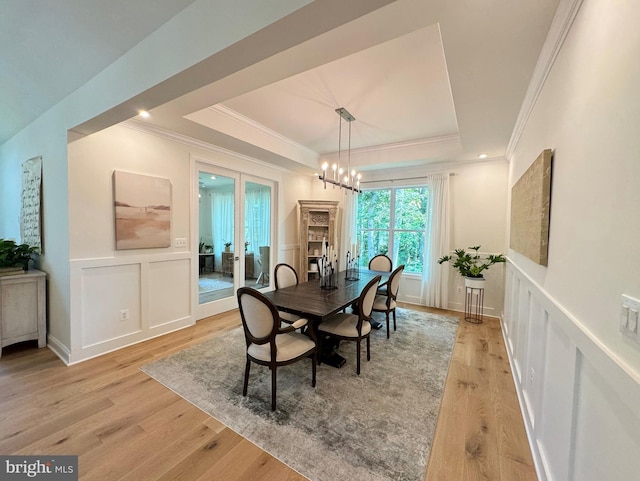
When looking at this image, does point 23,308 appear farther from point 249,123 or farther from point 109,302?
point 249,123

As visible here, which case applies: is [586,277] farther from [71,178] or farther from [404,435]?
[71,178]

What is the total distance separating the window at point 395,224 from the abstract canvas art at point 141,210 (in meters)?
3.49

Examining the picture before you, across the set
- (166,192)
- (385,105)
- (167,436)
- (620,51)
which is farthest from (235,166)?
(620,51)

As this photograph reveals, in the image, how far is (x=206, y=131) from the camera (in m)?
3.14

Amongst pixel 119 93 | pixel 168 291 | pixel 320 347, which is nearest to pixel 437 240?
pixel 320 347

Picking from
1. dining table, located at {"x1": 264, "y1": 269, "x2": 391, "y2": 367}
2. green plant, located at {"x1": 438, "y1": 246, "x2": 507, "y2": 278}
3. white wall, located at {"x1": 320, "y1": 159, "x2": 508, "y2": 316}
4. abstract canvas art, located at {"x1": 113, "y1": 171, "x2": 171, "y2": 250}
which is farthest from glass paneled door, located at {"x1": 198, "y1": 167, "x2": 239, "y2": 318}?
green plant, located at {"x1": 438, "y1": 246, "x2": 507, "y2": 278}

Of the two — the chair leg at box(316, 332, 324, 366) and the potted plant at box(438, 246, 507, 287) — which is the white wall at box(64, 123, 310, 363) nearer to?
the chair leg at box(316, 332, 324, 366)

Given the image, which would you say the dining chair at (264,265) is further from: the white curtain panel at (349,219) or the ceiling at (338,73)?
the ceiling at (338,73)

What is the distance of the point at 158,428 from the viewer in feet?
5.91

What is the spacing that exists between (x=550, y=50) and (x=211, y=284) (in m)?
4.39

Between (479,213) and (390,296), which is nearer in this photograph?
(390,296)

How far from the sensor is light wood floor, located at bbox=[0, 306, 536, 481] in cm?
150

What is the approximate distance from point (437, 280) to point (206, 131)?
4.29 meters

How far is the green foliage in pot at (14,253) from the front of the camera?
2.81 metres
